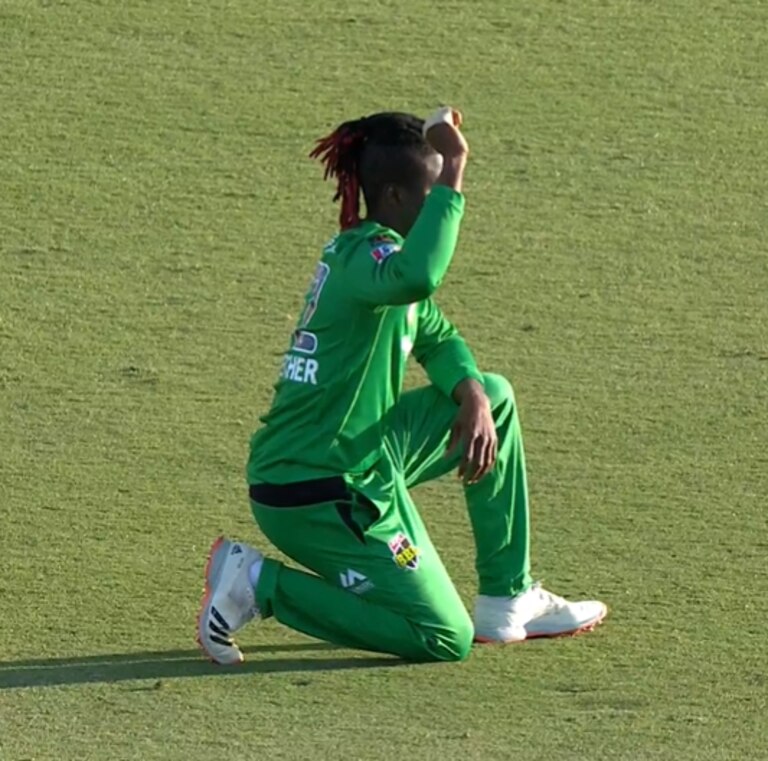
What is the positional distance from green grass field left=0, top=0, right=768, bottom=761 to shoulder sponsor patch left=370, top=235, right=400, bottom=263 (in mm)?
835

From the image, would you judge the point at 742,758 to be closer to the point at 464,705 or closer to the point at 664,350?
the point at 464,705

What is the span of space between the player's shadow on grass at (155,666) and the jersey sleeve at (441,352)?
0.58 metres

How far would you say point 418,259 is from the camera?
4258 mm

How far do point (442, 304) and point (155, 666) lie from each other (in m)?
2.17

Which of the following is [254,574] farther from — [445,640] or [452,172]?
[452,172]

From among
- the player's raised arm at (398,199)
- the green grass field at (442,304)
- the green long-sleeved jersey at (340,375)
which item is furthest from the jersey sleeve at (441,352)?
the green grass field at (442,304)

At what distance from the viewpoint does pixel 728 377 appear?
615 centimetres

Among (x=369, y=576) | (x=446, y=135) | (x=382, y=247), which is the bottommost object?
(x=369, y=576)

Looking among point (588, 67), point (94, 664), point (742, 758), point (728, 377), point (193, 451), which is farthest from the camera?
point (588, 67)

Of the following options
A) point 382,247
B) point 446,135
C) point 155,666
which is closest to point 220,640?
point 155,666

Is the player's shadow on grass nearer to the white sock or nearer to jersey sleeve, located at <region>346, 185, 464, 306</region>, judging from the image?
the white sock

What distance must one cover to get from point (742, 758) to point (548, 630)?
2.35 feet

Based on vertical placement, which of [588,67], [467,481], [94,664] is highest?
[588,67]

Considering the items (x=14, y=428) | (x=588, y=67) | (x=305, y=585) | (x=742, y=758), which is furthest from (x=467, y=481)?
(x=588, y=67)
